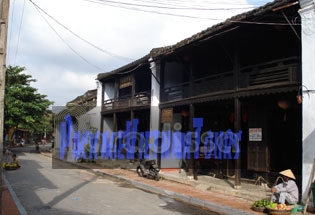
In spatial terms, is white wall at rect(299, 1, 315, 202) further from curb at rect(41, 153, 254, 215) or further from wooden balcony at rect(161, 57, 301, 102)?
curb at rect(41, 153, 254, 215)

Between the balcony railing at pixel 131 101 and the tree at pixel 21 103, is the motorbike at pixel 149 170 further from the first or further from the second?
the tree at pixel 21 103

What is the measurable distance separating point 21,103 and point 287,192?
2675cm

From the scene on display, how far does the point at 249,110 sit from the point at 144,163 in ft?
19.5

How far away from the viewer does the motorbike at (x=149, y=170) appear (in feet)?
50.6

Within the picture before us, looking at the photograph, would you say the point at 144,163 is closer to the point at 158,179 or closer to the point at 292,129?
the point at 158,179

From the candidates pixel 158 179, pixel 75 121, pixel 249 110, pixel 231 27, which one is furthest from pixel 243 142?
pixel 75 121

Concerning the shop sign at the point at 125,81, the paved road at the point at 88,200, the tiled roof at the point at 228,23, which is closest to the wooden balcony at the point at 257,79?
the tiled roof at the point at 228,23

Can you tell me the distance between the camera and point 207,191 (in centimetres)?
1241

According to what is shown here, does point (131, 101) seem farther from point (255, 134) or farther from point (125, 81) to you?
point (255, 134)

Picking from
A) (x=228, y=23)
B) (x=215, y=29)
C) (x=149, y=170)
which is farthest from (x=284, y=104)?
(x=149, y=170)

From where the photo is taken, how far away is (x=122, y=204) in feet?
32.1

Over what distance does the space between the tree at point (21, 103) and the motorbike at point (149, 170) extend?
17871 mm

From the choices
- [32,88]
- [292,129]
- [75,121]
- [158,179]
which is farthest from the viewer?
[32,88]

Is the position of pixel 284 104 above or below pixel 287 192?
above
